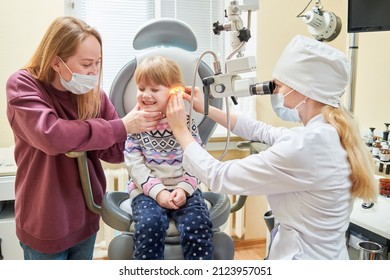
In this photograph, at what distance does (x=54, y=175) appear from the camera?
116 centimetres

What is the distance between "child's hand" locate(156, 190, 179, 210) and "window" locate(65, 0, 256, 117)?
3.94ft

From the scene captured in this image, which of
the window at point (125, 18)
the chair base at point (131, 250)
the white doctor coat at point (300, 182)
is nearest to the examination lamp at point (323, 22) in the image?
the window at point (125, 18)

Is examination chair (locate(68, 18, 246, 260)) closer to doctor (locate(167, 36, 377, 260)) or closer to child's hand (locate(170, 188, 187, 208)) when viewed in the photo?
child's hand (locate(170, 188, 187, 208))

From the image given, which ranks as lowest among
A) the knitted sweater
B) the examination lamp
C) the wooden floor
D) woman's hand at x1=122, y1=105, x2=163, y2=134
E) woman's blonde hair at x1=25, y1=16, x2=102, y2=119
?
the wooden floor

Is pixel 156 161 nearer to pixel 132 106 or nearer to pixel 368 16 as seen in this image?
pixel 132 106

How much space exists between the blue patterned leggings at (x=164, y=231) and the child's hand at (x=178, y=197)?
24 mm

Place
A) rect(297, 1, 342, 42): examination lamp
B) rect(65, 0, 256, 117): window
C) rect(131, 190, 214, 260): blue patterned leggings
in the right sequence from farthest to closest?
rect(65, 0, 256, 117): window → rect(297, 1, 342, 42): examination lamp → rect(131, 190, 214, 260): blue patterned leggings

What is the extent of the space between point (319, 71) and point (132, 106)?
764 millimetres

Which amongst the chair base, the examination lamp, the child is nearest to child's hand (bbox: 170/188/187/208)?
the child

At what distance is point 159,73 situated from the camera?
4.39 feet

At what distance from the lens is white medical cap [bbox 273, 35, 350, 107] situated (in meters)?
1.07

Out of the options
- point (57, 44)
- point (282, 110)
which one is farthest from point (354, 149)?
point (57, 44)
